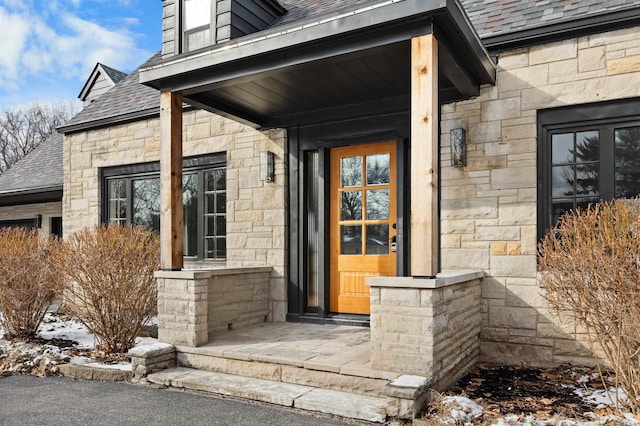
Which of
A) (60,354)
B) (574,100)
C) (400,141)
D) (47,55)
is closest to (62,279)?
(60,354)

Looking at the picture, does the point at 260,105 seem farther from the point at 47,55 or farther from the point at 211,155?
the point at 47,55

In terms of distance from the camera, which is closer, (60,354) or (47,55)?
(60,354)

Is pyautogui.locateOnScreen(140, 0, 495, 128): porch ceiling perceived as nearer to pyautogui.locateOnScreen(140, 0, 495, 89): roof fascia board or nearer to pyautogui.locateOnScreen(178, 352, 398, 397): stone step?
pyautogui.locateOnScreen(140, 0, 495, 89): roof fascia board

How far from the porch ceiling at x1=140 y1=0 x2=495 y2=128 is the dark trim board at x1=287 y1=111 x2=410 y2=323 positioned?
0.47 ft

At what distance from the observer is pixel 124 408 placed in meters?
3.80

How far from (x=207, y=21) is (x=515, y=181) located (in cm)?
448

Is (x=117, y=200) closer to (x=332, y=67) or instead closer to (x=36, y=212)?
(x=36, y=212)

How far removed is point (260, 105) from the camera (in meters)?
5.85

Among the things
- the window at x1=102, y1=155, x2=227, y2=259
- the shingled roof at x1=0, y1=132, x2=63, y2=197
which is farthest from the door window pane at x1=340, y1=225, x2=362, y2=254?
the shingled roof at x1=0, y1=132, x2=63, y2=197

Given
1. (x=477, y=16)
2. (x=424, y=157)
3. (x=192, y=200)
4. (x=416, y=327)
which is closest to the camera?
(x=416, y=327)

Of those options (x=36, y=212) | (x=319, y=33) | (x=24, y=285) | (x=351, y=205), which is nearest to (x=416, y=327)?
(x=319, y=33)

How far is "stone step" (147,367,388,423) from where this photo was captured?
11.4 ft

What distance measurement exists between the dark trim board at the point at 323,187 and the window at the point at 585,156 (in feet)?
4.62

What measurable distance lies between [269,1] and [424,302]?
529cm
